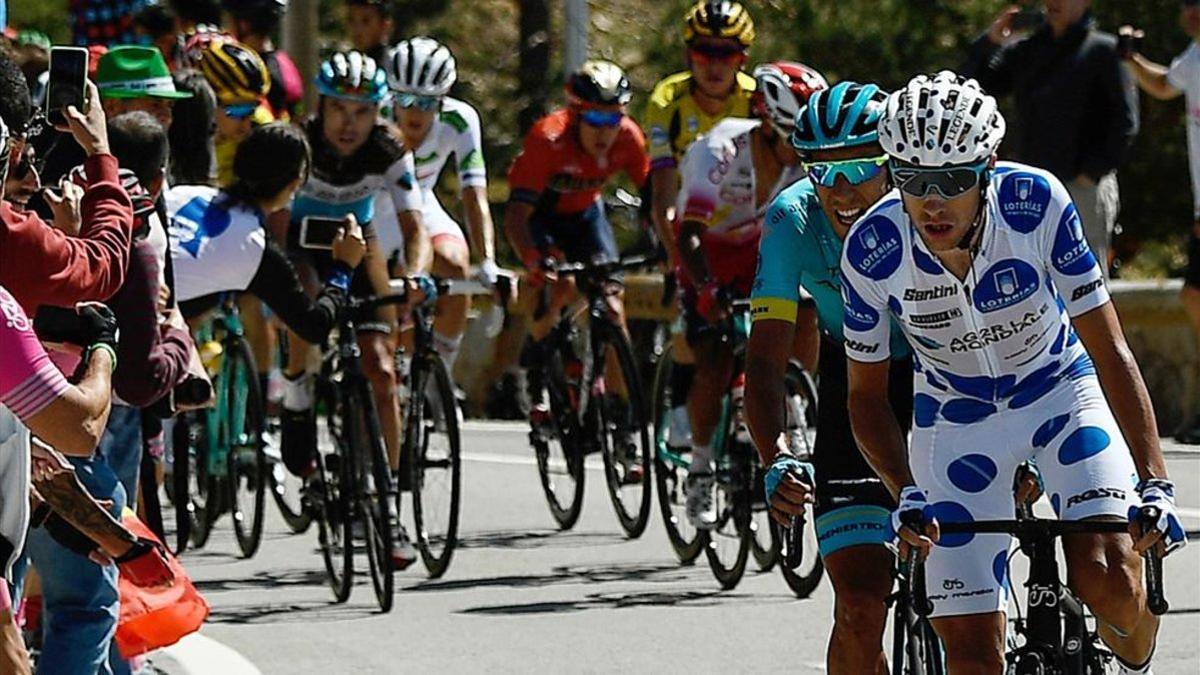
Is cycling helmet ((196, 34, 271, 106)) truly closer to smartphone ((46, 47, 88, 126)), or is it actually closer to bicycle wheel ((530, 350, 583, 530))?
bicycle wheel ((530, 350, 583, 530))

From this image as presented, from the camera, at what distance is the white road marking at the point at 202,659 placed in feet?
29.4

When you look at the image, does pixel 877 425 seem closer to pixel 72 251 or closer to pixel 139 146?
pixel 72 251

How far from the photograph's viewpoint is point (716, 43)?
483 inches

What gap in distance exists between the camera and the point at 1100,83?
13891 millimetres

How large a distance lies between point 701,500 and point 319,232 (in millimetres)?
1827

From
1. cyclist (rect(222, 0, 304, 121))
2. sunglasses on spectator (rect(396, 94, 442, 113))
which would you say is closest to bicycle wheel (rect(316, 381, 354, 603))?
sunglasses on spectator (rect(396, 94, 442, 113))

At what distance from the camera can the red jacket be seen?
19.1 ft

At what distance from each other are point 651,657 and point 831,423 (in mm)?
2240

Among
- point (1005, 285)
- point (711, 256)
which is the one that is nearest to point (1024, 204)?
point (1005, 285)

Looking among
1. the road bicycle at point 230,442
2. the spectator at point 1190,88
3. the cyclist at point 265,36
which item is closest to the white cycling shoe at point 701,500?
the road bicycle at point 230,442

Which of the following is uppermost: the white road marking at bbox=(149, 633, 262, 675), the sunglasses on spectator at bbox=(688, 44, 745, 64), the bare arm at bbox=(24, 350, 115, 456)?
the sunglasses on spectator at bbox=(688, 44, 745, 64)

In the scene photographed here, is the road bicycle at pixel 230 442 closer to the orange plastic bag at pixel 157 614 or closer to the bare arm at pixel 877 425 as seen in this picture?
the orange plastic bag at pixel 157 614

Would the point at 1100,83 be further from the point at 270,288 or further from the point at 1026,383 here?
the point at 1026,383

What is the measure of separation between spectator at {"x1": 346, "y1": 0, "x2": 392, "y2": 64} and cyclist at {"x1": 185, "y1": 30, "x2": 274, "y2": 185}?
185 cm
